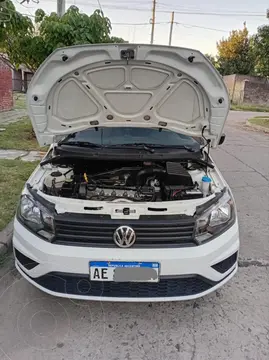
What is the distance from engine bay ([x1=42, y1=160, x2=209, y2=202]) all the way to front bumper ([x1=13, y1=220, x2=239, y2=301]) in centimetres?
52

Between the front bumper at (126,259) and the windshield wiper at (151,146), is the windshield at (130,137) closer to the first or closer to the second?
the windshield wiper at (151,146)

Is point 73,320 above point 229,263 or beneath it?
beneath

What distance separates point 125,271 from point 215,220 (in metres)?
0.75

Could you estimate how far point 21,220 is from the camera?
2.40m

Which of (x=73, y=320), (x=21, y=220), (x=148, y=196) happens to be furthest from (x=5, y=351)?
(x=148, y=196)

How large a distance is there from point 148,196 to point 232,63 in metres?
37.1

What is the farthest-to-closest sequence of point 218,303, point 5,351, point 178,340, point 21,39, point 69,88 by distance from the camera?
point 21,39 < point 69,88 < point 218,303 < point 178,340 < point 5,351

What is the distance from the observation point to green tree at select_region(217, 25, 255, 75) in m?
34.9

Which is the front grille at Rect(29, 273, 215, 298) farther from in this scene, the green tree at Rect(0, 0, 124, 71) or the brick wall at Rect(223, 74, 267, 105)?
the brick wall at Rect(223, 74, 267, 105)

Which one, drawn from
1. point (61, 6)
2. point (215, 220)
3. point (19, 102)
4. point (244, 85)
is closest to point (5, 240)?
point (215, 220)

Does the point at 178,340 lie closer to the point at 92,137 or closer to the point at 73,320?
the point at 73,320

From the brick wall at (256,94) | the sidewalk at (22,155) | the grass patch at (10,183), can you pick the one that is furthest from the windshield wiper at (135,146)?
the brick wall at (256,94)

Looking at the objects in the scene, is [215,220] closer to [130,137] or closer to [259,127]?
[130,137]

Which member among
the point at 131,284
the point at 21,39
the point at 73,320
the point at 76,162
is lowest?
the point at 73,320
